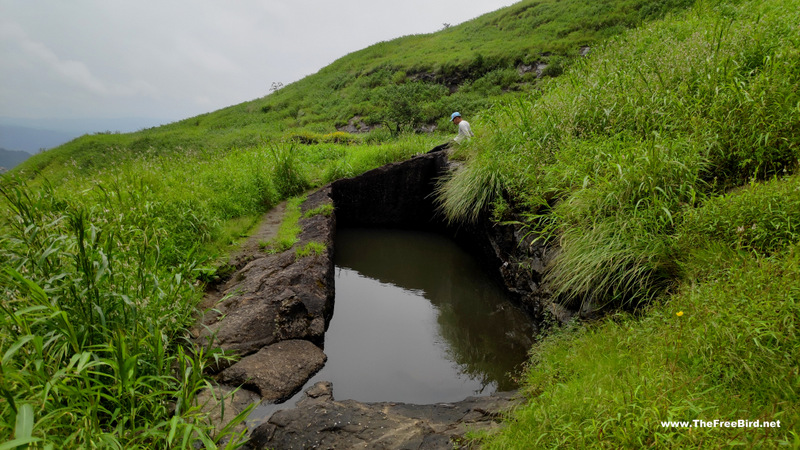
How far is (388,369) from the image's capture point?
4.16 metres

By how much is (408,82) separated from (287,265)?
17.0 metres

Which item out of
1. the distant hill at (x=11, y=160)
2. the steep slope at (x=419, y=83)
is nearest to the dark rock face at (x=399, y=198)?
the steep slope at (x=419, y=83)

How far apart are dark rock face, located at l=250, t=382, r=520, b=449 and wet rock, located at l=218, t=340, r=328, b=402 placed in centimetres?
35

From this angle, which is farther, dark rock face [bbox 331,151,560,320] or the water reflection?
dark rock face [bbox 331,151,560,320]

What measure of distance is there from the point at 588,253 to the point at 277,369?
3.03 m

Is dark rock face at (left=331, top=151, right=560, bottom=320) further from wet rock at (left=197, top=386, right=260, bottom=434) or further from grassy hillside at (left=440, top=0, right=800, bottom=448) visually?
wet rock at (left=197, top=386, right=260, bottom=434)

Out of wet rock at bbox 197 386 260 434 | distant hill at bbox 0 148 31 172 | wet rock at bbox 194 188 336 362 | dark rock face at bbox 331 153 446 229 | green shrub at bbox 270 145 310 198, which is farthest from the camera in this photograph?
dark rock face at bbox 331 153 446 229

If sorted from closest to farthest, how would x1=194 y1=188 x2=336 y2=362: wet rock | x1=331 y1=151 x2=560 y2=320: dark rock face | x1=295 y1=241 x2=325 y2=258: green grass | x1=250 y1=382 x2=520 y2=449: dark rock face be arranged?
x1=250 y1=382 x2=520 y2=449: dark rock face
x1=194 y1=188 x2=336 y2=362: wet rock
x1=295 y1=241 x2=325 y2=258: green grass
x1=331 y1=151 x2=560 y2=320: dark rock face

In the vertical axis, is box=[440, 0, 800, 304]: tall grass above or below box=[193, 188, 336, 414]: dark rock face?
above

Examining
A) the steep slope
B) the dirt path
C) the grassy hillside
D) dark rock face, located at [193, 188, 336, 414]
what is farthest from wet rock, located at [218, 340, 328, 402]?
the steep slope

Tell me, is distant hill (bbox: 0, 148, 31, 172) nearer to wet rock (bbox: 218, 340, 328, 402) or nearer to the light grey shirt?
wet rock (bbox: 218, 340, 328, 402)

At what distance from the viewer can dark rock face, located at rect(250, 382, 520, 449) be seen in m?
2.67

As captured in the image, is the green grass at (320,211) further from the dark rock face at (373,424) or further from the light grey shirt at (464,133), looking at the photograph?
the dark rock face at (373,424)

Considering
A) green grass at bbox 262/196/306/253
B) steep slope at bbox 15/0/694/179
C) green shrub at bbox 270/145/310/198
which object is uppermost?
steep slope at bbox 15/0/694/179
